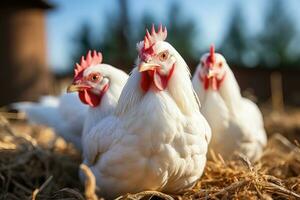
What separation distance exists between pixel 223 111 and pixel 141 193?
91cm

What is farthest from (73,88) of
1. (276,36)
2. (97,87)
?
(276,36)

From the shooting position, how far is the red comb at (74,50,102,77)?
2352 millimetres

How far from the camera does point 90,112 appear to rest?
2.38 metres

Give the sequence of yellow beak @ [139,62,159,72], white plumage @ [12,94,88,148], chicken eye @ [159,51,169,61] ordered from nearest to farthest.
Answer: yellow beak @ [139,62,159,72]
chicken eye @ [159,51,169,61]
white plumage @ [12,94,88,148]

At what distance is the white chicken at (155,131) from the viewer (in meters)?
1.80

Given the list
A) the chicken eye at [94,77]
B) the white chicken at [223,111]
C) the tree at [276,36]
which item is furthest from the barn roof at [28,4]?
the tree at [276,36]

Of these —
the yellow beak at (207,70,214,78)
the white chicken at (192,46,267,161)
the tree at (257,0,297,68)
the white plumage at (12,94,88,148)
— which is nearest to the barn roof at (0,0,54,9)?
the white plumage at (12,94,88,148)

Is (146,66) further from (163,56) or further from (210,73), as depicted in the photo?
(210,73)

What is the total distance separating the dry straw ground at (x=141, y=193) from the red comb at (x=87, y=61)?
2.21ft

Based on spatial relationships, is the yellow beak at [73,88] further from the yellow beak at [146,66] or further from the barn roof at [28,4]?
the barn roof at [28,4]

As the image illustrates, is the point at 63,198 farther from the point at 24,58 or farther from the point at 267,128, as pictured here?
the point at 24,58

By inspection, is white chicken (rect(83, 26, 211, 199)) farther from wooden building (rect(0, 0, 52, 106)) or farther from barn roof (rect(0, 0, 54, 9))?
barn roof (rect(0, 0, 54, 9))

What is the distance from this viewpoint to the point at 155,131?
1785 mm

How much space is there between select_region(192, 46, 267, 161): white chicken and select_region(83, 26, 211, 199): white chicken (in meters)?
0.46
